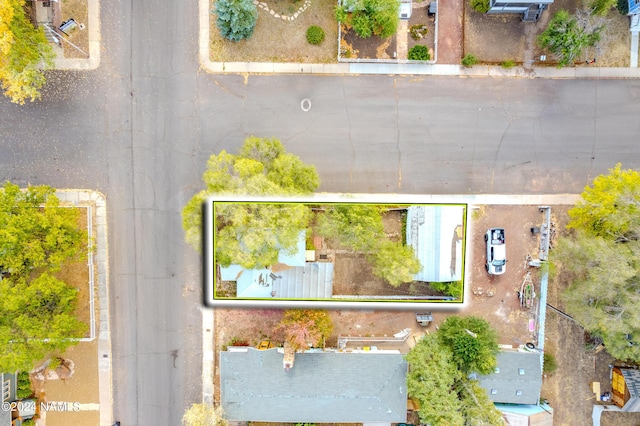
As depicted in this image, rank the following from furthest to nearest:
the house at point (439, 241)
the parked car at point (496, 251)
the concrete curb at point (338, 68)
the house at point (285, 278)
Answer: the concrete curb at point (338, 68)
the parked car at point (496, 251)
the house at point (285, 278)
the house at point (439, 241)

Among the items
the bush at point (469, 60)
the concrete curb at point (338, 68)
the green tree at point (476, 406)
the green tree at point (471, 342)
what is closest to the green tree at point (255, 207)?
the concrete curb at point (338, 68)

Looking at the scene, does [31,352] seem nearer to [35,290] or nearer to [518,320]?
[35,290]

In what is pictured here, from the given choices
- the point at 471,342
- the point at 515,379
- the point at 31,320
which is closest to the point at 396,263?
the point at 471,342

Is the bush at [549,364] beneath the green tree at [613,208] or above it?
beneath

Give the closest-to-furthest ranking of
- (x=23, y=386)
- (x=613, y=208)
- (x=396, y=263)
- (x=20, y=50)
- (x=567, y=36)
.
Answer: (x=20, y=50) → (x=613, y=208) → (x=396, y=263) → (x=567, y=36) → (x=23, y=386)

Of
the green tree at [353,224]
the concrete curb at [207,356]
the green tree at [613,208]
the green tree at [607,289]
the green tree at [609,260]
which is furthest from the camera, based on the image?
the concrete curb at [207,356]

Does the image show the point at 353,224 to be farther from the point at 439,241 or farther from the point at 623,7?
the point at 623,7

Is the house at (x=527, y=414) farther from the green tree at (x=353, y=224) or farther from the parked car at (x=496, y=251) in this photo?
the green tree at (x=353, y=224)
